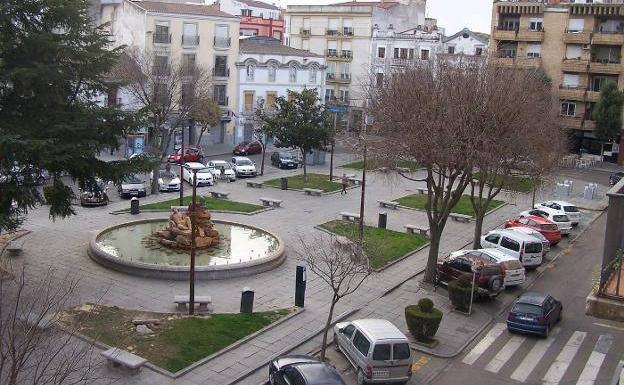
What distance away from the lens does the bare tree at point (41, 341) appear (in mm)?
12766

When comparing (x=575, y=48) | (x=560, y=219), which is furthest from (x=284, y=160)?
(x=575, y=48)

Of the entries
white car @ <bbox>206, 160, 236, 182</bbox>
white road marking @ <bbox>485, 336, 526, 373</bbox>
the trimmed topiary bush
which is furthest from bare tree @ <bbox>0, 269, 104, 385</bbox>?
white car @ <bbox>206, 160, 236, 182</bbox>

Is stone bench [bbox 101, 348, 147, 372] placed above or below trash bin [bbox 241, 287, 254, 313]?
below

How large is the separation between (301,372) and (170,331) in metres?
5.44

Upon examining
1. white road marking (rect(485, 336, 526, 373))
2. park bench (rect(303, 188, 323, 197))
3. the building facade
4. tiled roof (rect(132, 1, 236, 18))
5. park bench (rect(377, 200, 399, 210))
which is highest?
the building facade

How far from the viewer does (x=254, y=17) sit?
93.2m

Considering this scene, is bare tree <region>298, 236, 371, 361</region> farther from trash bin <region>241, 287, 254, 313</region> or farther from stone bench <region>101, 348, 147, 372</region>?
stone bench <region>101, 348, 147, 372</region>

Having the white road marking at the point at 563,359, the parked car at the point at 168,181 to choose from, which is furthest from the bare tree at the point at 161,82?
the white road marking at the point at 563,359

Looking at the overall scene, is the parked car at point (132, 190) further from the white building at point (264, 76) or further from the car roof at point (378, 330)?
the white building at point (264, 76)

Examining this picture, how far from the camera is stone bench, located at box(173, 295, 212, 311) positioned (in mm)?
21859

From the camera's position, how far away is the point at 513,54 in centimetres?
6556

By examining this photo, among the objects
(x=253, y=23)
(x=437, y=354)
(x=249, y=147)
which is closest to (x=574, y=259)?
(x=437, y=354)

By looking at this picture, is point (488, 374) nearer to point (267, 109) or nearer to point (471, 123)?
point (471, 123)

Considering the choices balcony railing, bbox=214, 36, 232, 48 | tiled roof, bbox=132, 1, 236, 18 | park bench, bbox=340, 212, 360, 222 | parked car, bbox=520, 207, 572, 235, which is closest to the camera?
park bench, bbox=340, 212, 360, 222
